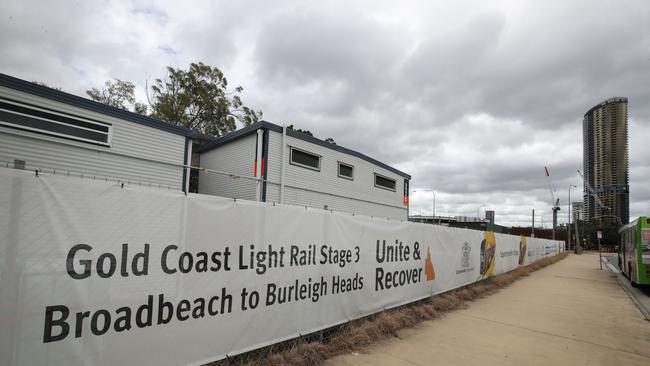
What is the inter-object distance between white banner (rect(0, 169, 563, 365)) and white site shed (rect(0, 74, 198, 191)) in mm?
5490

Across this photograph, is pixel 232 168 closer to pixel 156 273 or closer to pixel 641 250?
pixel 156 273

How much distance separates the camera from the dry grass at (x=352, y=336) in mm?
4102

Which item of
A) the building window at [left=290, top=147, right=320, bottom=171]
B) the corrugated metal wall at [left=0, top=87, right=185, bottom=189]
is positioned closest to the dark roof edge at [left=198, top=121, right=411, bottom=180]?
the building window at [left=290, top=147, right=320, bottom=171]

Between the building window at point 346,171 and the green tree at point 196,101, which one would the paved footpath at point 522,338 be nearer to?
the building window at point 346,171

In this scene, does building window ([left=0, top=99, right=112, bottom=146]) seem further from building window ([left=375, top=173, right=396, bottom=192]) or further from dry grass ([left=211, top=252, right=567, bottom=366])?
building window ([left=375, top=173, right=396, bottom=192])

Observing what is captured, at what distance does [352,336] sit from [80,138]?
8.59 m

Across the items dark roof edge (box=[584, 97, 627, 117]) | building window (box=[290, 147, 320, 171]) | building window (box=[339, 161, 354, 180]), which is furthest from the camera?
dark roof edge (box=[584, 97, 627, 117])

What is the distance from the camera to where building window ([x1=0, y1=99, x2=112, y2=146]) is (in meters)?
8.09

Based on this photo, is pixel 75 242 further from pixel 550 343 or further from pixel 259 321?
pixel 550 343

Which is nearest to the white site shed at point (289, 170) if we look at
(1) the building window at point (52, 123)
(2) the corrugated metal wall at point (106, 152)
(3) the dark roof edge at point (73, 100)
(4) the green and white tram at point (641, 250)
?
(2) the corrugated metal wall at point (106, 152)

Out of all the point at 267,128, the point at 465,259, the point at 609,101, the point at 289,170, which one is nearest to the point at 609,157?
the point at 609,101

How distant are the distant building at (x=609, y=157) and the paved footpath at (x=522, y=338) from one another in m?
85.2

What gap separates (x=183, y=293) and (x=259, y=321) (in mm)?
1079

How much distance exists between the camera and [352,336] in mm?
5066
